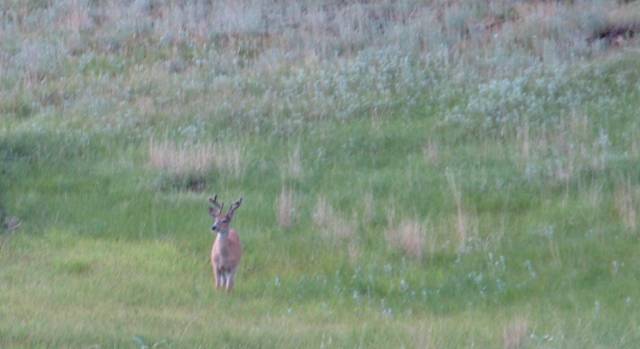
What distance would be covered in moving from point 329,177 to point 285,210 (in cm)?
167

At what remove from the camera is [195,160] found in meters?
15.2

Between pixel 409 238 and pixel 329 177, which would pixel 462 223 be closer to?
pixel 409 238

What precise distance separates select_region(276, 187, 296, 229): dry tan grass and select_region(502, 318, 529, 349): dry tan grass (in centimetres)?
392

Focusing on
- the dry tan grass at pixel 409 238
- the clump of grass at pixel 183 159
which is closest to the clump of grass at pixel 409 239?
the dry tan grass at pixel 409 238

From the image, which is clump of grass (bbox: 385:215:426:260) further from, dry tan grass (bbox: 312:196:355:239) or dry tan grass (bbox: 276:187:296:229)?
dry tan grass (bbox: 276:187:296:229)

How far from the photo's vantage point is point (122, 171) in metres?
15.2

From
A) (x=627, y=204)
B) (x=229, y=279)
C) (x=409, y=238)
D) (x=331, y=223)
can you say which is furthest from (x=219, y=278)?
(x=627, y=204)

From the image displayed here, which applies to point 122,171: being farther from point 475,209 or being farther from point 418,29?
point 418,29

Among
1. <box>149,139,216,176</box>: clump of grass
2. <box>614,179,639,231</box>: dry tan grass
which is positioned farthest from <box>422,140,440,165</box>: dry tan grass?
<box>149,139,216,176</box>: clump of grass

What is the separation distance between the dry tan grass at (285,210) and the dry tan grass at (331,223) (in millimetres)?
233

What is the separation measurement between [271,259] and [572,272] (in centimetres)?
286

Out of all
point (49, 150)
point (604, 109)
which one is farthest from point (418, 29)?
point (49, 150)

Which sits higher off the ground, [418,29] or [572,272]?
[418,29]

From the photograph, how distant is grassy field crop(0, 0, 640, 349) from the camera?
10.6 metres
